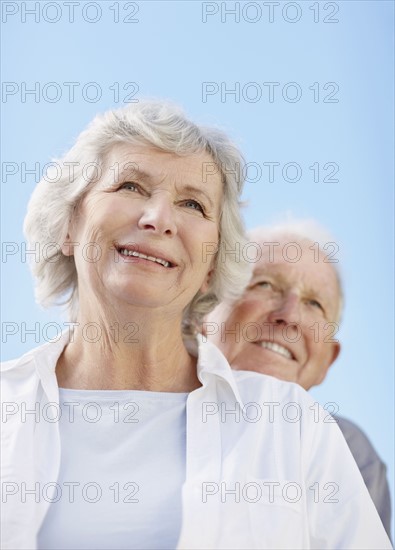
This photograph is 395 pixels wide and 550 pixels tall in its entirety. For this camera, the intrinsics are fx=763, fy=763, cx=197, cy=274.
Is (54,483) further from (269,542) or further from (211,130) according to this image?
(211,130)

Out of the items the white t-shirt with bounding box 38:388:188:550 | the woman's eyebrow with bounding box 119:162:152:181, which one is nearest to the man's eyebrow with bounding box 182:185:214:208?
the woman's eyebrow with bounding box 119:162:152:181

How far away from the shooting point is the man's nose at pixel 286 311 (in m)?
2.99

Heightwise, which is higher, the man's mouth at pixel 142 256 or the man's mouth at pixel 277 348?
the man's mouth at pixel 142 256

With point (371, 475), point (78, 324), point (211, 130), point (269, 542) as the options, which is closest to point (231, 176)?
point (211, 130)

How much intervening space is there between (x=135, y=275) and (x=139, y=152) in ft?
1.24

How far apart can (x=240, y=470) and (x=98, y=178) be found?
37.3 inches

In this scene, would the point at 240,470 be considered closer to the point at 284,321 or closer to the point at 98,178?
the point at 98,178

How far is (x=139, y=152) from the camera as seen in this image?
88.5 inches

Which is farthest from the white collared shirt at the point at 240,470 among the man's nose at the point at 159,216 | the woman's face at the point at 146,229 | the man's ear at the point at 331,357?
Answer: the man's ear at the point at 331,357

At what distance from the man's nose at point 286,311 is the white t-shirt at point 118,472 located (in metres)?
0.88

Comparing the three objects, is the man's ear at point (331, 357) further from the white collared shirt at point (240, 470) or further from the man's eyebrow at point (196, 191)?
the man's eyebrow at point (196, 191)

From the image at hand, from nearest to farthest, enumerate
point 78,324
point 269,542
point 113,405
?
point 269,542, point 113,405, point 78,324

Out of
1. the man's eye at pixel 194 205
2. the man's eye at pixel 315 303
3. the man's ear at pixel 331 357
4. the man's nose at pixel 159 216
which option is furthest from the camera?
the man's ear at pixel 331 357

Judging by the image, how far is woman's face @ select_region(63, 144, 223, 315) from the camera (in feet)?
7.04
